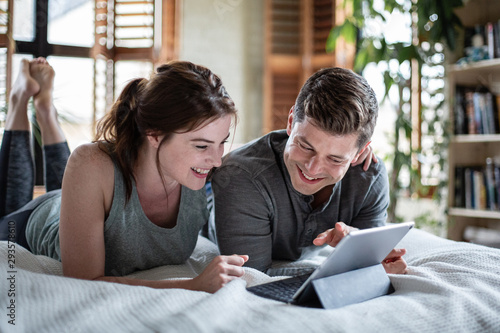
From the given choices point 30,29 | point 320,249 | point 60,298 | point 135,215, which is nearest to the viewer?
point 60,298

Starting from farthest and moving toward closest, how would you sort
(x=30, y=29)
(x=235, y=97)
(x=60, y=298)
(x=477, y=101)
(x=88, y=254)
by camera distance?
(x=235, y=97)
(x=30, y=29)
(x=477, y=101)
(x=88, y=254)
(x=60, y=298)

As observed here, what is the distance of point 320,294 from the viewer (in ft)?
2.81

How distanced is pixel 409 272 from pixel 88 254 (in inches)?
29.4

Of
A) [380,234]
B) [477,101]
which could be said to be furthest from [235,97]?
[380,234]

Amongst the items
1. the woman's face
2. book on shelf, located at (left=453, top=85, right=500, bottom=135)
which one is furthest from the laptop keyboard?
book on shelf, located at (left=453, top=85, right=500, bottom=135)

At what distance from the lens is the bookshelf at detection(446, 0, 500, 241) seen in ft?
8.54

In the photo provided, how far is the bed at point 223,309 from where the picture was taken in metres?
0.74

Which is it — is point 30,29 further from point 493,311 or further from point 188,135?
point 493,311

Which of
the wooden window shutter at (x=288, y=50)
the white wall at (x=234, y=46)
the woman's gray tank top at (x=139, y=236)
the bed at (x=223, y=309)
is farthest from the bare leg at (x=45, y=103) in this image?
the wooden window shutter at (x=288, y=50)

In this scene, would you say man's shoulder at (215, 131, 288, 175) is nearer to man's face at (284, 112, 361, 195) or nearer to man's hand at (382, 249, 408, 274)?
man's face at (284, 112, 361, 195)

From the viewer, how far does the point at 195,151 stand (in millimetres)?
1208

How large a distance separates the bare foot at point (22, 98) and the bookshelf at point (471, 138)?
2.15m

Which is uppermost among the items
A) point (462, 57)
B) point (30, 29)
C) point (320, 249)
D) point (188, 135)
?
point (30, 29)

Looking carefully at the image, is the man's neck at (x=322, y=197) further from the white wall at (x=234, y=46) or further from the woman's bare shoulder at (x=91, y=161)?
the white wall at (x=234, y=46)
